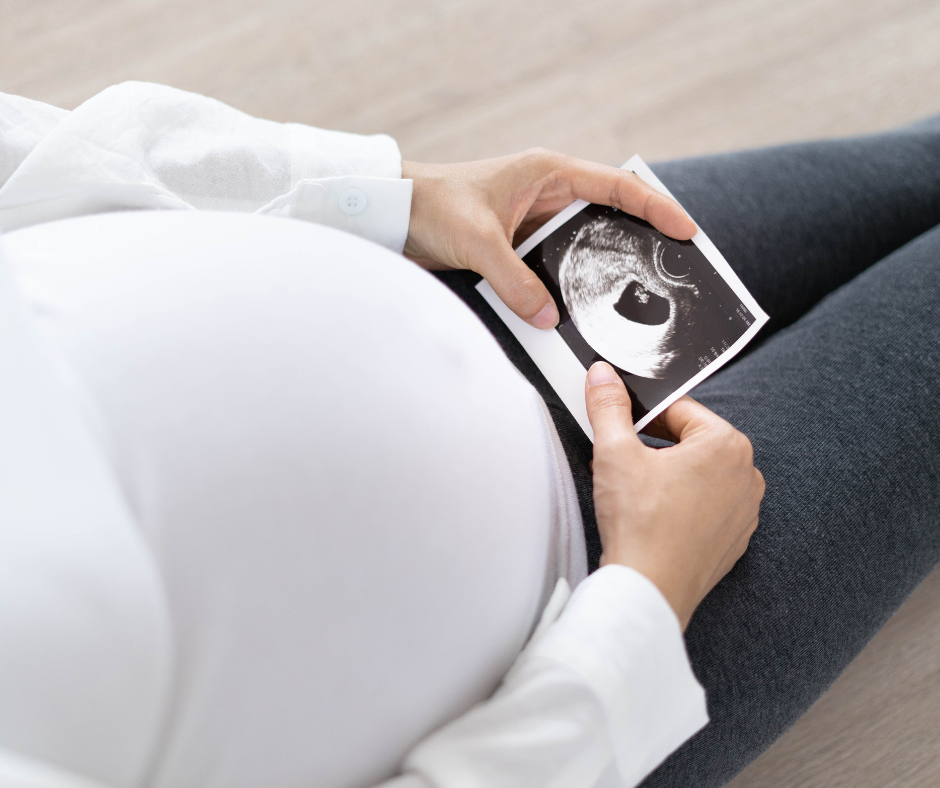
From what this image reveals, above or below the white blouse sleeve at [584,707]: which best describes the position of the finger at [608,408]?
above

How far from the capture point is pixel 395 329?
1.32 feet

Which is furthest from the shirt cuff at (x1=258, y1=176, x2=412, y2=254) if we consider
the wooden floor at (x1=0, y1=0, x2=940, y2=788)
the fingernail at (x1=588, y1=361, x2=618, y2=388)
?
the wooden floor at (x1=0, y1=0, x2=940, y2=788)

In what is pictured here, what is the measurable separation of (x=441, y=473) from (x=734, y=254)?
0.51m

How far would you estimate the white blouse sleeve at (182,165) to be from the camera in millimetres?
522

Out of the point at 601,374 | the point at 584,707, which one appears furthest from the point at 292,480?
the point at 601,374

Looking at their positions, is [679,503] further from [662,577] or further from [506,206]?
[506,206]

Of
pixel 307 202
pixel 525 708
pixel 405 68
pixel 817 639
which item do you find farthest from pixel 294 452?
pixel 405 68

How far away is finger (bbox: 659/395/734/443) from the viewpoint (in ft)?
1.87

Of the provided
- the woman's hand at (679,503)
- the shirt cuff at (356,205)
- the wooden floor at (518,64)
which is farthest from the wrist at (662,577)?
the wooden floor at (518,64)

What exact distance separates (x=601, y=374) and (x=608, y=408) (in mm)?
47

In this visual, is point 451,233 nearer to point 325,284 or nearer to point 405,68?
point 325,284

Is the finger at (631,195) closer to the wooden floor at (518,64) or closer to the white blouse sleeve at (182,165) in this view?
the white blouse sleeve at (182,165)

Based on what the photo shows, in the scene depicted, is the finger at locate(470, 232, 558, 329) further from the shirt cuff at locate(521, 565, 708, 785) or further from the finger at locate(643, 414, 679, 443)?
the shirt cuff at locate(521, 565, 708, 785)

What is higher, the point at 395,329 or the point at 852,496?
the point at 395,329
